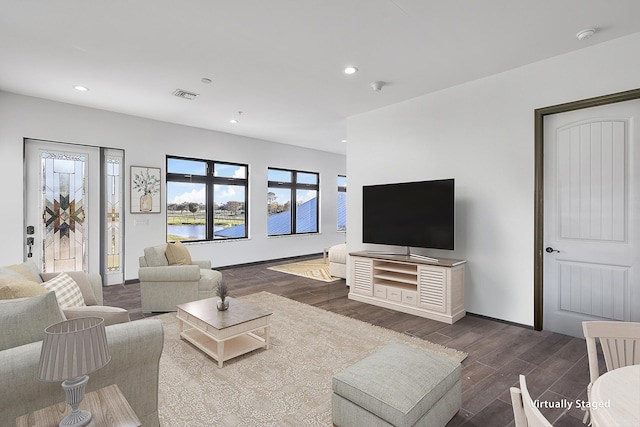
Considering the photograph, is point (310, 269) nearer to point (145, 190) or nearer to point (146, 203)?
point (146, 203)

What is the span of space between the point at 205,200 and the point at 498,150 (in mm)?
5397

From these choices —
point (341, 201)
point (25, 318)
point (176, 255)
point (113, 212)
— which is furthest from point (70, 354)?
point (341, 201)

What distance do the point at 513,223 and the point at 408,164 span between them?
61.4 inches

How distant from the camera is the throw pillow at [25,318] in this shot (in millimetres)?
1490

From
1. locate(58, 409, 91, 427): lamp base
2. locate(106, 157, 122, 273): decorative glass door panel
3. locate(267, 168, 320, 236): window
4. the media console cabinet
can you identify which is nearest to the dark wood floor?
the media console cabinet

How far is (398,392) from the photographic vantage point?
5.58 ft

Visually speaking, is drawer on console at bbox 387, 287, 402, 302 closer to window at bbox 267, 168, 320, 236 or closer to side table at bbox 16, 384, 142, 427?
side table at bbox 16, 384, 142, 427

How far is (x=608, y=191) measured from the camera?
3094mm

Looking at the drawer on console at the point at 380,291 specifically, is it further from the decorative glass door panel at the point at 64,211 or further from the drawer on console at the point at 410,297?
the decorative glass door panel at the point at 64,211

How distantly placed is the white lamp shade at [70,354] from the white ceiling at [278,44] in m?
2.40

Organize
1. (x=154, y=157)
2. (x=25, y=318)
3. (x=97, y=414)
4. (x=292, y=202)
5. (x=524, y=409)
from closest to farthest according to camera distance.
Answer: (x=524, y=409) → (x=97, y=414) → (x=25, y=318) → (x=154, y=157) → (x=292, y=202)

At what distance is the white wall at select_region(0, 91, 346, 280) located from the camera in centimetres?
451

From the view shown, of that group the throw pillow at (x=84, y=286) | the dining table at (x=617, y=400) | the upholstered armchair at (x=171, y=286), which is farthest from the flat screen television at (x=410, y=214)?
the throw pillow at (x=84, y=286)

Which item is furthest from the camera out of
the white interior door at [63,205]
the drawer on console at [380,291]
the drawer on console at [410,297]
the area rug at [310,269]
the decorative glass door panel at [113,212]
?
the area rug at [310,269]
